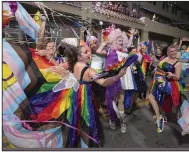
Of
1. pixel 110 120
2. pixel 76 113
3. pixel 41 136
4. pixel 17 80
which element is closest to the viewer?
pixel 17 80

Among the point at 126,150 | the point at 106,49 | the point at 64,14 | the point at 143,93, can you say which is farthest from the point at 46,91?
the point at 143,93

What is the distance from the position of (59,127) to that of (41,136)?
176 mm

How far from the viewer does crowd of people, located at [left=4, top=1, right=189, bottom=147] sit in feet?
6.46

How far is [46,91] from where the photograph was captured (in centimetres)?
203

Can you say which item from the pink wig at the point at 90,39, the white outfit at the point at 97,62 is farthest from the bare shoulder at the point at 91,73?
the white outfit at the point at 97,62

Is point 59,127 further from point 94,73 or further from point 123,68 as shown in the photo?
point 123,68

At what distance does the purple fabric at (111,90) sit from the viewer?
2.77 meters


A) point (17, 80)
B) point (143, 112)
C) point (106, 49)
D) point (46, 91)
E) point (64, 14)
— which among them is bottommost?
point (143, 112)

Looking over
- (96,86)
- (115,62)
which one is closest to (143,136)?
(96,86)

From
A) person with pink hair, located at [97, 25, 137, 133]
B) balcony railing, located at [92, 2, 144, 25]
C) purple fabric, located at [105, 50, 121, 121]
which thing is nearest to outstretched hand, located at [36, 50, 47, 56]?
balcony railing, located at [92, 2, 144, 25]

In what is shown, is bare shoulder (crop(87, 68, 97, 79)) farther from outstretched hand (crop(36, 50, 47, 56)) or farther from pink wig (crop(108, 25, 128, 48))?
pink wig (crop(108, 25, 128, 48))

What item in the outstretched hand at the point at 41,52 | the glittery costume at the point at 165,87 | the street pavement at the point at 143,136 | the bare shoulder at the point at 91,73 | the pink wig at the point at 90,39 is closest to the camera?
the bare shoulder at the point at 91,73

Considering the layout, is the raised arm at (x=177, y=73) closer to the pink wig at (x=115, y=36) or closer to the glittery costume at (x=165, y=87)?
the glittery costume at (x=165, y=87)

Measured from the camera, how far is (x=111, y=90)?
2852mm
